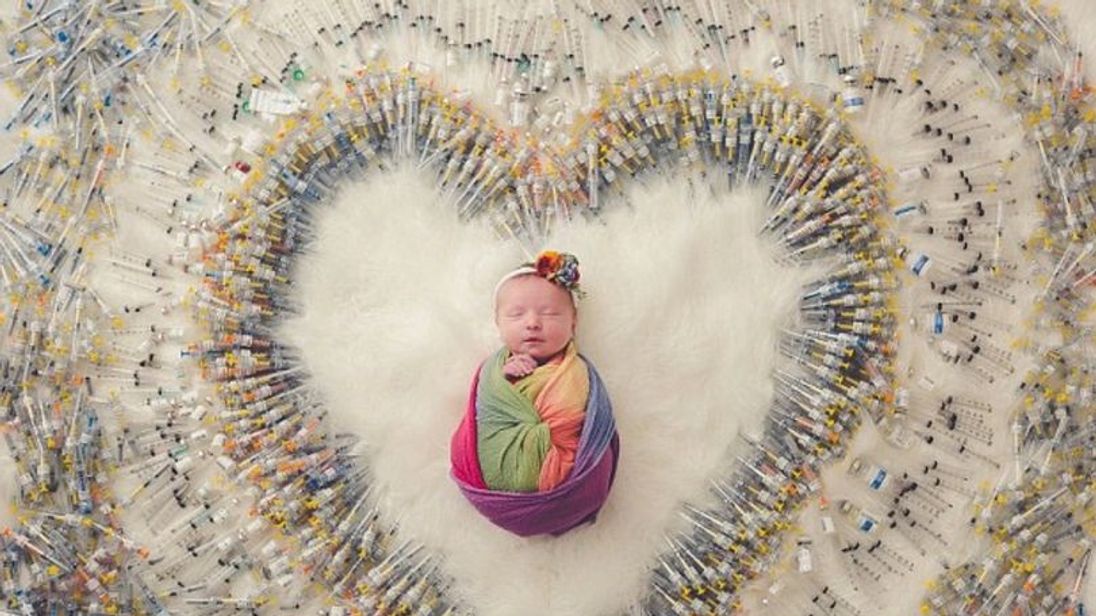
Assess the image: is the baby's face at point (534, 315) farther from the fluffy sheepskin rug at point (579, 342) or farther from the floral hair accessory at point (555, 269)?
the fluffy sheepskin rug at point (579, 342)

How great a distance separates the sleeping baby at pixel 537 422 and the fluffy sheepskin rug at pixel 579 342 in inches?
5.9

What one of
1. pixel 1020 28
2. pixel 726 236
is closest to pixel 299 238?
pixel 726 236

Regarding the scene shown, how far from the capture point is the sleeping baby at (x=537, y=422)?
2.70 metres

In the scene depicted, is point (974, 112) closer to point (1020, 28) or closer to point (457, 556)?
point (1020, 28)

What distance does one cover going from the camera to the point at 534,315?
2773mm

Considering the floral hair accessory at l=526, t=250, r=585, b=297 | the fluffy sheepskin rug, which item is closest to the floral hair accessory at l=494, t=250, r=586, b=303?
the floral hair accessory at l=526, t=250, r=585, b=297

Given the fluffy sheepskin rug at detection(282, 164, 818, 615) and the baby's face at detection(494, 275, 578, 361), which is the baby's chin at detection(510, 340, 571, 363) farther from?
the fluffy sheepskin rug at detection(282, 164, 818, 615)

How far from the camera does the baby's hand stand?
2.78 metres

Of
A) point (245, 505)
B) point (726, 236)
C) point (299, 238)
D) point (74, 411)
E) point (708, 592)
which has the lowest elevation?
point (708, 592)

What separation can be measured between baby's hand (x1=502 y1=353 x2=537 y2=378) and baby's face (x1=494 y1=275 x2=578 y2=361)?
17mm

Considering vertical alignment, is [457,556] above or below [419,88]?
below

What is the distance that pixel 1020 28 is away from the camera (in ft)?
10.2

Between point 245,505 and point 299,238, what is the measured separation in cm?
81

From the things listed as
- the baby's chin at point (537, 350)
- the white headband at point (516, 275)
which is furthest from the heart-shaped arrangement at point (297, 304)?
the baby's chin at point (537, 350)
